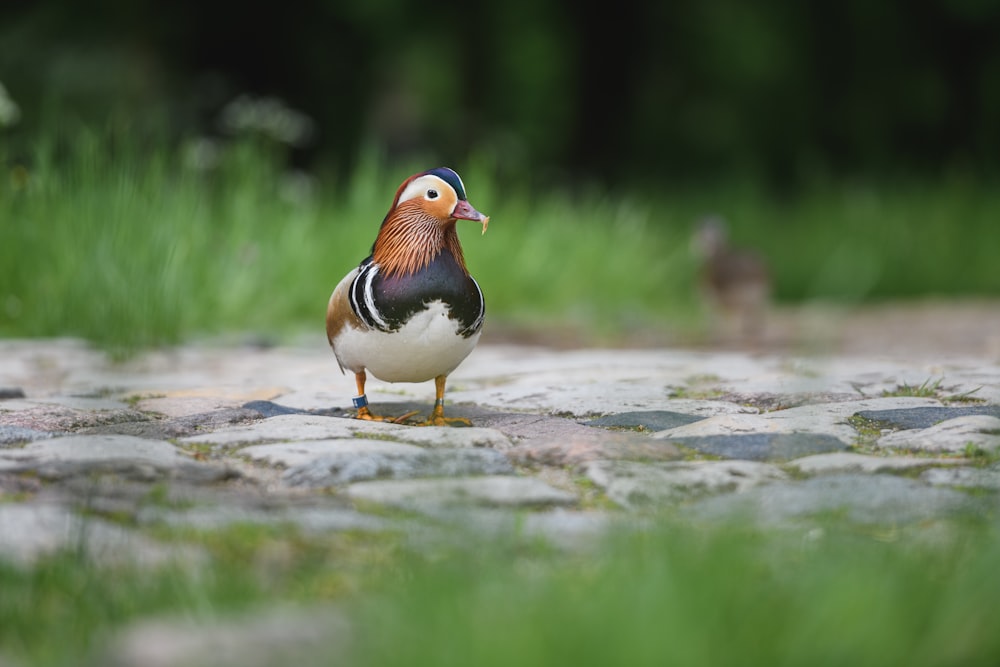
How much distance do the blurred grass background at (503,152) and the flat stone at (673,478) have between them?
326 centimetres

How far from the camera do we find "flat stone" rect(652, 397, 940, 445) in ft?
10.5

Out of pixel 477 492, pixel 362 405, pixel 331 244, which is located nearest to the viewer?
pixel 477 492

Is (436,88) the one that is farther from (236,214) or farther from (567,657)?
(567,657)

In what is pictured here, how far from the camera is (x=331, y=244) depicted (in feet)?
25.0

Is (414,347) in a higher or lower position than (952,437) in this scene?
higher

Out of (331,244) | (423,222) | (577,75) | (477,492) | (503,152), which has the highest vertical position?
(577,75)

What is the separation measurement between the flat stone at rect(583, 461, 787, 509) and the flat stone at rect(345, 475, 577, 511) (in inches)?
4.8

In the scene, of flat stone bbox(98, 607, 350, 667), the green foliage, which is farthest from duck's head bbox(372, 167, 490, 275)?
flat stone bbox(98, 607, 350, 667)

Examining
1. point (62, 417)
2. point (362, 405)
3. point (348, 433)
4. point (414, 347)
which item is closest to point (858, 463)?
point (414, 347)

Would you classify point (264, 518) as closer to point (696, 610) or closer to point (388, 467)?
point (388, 467)

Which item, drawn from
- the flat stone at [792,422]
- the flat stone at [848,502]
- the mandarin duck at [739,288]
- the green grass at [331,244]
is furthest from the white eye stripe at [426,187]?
the mandarin duck at [739,288]

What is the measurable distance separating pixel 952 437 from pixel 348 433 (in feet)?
5.13

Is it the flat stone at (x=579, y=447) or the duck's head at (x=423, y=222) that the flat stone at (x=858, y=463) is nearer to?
the flat stone at (x=579, y=447)

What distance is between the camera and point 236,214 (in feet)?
24.1
